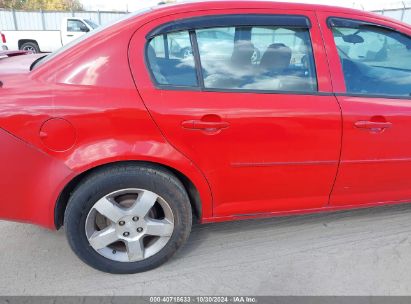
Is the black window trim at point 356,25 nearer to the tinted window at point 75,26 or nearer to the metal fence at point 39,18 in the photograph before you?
the tinted window at point 75,26

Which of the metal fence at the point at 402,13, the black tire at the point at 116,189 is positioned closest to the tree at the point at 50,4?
the metal fence at the point at 402,13

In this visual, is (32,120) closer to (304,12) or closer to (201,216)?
(201,216)

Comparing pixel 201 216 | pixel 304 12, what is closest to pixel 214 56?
pixel 304 12

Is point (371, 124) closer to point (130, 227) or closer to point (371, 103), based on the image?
point (371, 103)

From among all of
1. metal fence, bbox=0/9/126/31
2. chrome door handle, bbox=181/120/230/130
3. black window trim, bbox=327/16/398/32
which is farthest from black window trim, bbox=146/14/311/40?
metal fence, bbox=0/9/126/31

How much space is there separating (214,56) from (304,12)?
680 mm

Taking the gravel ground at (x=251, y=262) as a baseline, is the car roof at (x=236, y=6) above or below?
above

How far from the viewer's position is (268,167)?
231cm

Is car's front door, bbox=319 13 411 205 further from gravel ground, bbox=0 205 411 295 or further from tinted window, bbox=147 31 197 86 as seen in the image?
tinted window, bbox=147 31 197 86

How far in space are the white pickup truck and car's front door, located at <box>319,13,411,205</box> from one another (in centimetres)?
1216

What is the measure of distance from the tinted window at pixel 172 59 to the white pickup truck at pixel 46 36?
1193 cm

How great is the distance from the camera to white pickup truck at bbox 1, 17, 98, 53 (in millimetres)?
12875

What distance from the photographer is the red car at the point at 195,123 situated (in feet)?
A: 6.61

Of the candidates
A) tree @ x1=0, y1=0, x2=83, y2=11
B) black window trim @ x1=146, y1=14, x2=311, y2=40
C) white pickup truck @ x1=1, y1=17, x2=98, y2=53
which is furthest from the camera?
tree @ x1=0, y1=0, x2=83, y2=11
